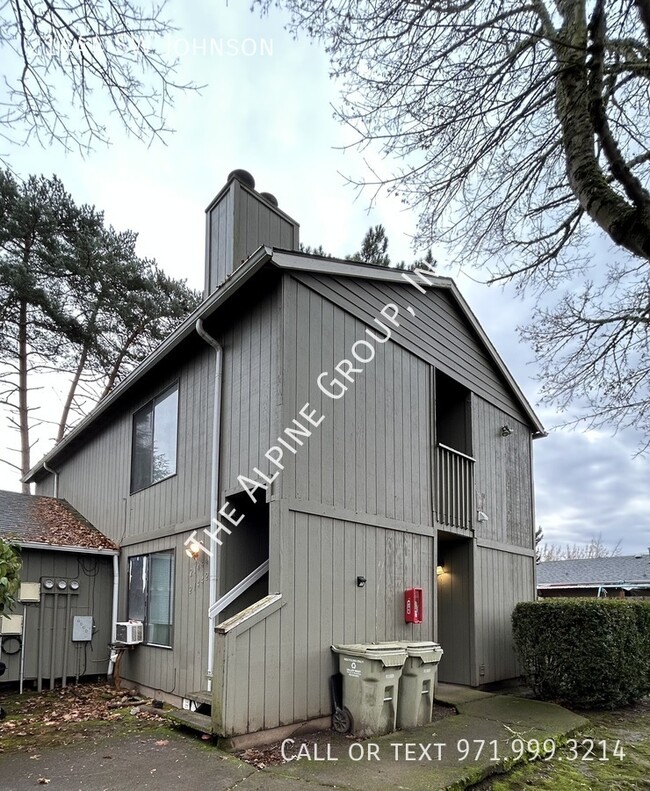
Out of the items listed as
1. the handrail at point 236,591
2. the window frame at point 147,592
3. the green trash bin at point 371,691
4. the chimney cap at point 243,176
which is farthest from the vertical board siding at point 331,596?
the chimney cap at point 243,176

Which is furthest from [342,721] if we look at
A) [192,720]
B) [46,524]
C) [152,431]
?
[46,524]

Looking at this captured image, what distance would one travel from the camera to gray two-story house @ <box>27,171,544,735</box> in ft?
19.4

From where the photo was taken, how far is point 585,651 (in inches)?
288

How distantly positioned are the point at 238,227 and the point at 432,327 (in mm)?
3062

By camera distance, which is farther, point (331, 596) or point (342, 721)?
point (331, 596)

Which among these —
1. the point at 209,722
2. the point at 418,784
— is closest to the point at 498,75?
the point at 418,784

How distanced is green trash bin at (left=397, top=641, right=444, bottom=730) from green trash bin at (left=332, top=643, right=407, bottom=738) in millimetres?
196

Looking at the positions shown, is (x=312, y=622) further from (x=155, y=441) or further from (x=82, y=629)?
(x=82, y=629)

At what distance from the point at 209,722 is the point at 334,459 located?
2736mm

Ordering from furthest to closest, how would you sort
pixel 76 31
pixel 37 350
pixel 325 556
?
1. pixel 37 350
2. pixel 325 556
3. pixel 76 31

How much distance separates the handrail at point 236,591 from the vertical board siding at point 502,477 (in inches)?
148

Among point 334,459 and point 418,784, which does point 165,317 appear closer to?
point 334,459

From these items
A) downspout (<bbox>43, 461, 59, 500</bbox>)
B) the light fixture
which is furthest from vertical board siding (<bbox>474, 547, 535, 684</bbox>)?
downspout (<bbox>43, 461, 59, 500</bbox>)

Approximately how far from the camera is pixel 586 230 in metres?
6.26
